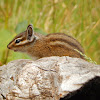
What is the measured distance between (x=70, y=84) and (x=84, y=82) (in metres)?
0.13

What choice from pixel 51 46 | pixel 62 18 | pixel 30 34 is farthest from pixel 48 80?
pixel 62 18

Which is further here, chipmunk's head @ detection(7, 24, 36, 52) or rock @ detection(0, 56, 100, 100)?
chipmunk's head @ detection(7, 24, 36, 52)

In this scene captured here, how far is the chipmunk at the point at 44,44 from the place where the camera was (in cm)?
400

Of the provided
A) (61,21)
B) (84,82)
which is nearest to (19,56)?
(61,21)

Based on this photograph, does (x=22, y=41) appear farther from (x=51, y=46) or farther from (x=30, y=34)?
(x=51, y=46)

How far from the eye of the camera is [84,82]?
2.40 metres

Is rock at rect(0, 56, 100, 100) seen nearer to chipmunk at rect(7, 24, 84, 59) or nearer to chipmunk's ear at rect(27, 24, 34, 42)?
chipmunk at rect(7, 24, 84, 59)

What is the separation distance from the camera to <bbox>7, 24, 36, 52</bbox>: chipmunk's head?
4.13 meters

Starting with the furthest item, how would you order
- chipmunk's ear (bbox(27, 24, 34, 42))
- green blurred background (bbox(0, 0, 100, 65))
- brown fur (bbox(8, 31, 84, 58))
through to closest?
green blurred background (bbox(0, 0, 100, 65)) < chipmunk's ear (bbox(27, 24, 34, 42)) < brown fur (bbox(8, 31, 84, 58))

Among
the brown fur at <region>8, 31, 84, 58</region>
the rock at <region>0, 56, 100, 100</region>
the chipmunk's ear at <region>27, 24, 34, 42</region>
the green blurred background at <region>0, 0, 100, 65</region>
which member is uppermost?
the green blurred background at <region>0, 0, 100, 65</region>

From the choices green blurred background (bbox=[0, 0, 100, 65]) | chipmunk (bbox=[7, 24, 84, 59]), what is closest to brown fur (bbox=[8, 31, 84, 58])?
chipmunk (bbox=[7, 24, 84, 59])

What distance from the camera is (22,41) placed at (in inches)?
166

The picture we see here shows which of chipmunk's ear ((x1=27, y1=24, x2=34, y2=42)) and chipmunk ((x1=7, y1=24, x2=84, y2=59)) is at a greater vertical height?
chipmunk's ear ((x1=27, y1=24, x2=34, y2=42))

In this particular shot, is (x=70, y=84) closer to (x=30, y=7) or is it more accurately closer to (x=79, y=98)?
(x=79, y=98)
